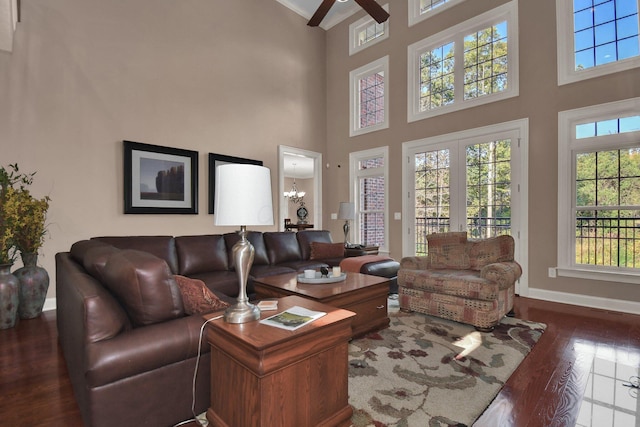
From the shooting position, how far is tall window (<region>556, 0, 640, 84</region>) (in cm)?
359

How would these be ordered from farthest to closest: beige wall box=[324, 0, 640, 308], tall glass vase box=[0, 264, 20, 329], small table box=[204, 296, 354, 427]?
beige wall box=[324, 0, 640, 308] < tall glass vase box=[0, 264, 20, 329] < small table box=[204, 296, 354, 427]

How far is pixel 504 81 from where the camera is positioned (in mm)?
4516

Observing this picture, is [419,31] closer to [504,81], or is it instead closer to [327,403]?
[504,81]

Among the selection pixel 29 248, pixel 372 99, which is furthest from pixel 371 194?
pixel 29 248

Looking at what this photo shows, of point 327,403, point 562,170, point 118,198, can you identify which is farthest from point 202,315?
point 562,170

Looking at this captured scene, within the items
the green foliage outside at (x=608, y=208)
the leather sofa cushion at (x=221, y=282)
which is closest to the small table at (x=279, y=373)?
the leather sofa cushion at (x=221, y=282)

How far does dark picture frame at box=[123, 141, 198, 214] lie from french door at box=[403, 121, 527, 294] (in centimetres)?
362

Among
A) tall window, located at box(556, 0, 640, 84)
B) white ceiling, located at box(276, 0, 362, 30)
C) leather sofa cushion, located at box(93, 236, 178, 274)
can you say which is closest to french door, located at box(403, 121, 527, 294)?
tall window, located at box(556, 0, 640, 84)

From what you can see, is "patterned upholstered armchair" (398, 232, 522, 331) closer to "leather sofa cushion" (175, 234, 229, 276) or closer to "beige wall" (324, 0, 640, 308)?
"beige wall" (324, 0, 640, 308)

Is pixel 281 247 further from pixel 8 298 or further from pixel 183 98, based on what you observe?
pixel 8 298

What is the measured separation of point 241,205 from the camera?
1529mm

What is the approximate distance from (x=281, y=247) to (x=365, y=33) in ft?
15.8

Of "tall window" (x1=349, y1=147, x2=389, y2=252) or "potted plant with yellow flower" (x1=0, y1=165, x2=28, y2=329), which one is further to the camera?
"tall window" (x1=349, y1=147, x2=389, y2=252)

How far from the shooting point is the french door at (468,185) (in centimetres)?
436
